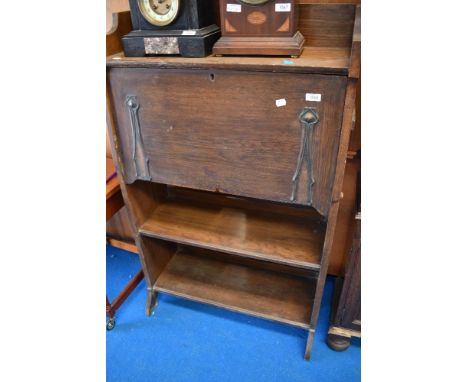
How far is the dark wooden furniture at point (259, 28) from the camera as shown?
0.96 meters

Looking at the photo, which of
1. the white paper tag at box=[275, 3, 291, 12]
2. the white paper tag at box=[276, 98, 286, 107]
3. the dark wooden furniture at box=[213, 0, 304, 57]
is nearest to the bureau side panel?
the white paper tag at box=[276, 98, 286, 107]

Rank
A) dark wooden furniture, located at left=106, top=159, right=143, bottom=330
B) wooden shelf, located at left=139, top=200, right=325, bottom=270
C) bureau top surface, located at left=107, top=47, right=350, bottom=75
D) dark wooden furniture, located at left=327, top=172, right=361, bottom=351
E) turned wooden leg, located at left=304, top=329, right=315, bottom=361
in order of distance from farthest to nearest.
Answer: dark wooden furniture, located at left=106, top=159, right=143, bottom=330, turned wooden leg, located at left=304, top=329, right=315, bottom=361, wooden shelf, located at left=139, top=200, right=325, bottom=270, dark wooden furniture, located at left=327, top=172, right=361, bottom=351, bureau top surface, located at left=107, top=47, right=350, bottom=75

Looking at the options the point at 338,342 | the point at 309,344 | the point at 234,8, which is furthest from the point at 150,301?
the point at 234,8

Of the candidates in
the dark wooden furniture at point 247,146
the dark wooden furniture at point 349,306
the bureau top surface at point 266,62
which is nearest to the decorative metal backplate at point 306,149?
the dark wooden furniture at point 247,146

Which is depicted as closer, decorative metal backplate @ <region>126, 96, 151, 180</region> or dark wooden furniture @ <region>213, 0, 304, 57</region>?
dark wooden furniture @ <region>213, 0, 304, 57</region>

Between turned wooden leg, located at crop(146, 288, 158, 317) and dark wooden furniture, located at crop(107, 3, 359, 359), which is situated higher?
dark wooden furniture, located at crop(107, 3, 359, 359)

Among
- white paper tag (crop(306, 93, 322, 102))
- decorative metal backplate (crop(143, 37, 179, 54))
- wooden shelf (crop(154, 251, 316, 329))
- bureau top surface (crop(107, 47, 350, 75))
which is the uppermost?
decorative metal backplate (crop(143, 37, 179, 54))

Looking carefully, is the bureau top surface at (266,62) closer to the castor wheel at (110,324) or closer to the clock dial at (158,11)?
the clock dial at (158,11)

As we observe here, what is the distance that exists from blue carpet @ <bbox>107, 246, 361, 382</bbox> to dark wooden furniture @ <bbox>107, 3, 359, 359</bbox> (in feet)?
0.40

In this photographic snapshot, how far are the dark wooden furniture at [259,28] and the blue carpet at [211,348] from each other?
4.19ft

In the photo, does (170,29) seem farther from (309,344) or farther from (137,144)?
(309,344)

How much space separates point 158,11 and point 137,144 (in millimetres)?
437

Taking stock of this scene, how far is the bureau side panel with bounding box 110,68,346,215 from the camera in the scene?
94 centimetres

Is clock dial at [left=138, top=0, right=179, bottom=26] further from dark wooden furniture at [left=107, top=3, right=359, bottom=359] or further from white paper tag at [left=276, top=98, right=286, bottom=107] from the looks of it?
white paper tag at [left=276, top=98, right=286, bottom=107]
